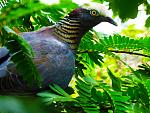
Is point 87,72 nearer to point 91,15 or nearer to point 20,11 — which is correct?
point 91,15

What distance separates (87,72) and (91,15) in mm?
313

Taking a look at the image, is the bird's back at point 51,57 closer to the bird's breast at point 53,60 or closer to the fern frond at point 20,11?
the bird's breast at point 53,60

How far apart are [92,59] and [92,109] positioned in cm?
51

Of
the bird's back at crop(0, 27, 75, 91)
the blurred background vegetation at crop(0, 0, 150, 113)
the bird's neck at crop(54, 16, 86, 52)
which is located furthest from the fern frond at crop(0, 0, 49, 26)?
the bird's neck at crop(54, 16, 86, 52)

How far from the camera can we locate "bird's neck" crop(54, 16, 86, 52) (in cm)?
130

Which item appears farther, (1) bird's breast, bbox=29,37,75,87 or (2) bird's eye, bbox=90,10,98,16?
(2) bird's eye, bbox=90,10,98,16

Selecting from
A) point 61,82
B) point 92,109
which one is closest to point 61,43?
point 61,82

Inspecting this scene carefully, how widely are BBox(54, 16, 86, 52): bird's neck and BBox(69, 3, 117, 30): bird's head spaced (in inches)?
0.7

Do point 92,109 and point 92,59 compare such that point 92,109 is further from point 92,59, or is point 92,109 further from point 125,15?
point 125,15

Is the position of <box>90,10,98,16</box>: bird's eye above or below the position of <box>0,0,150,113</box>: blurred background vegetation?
above

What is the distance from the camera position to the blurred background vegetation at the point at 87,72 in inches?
11.5

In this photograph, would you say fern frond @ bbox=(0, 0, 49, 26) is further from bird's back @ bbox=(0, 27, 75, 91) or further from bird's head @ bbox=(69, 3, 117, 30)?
bird's head @ bbox=(69, 3, 117, 30)

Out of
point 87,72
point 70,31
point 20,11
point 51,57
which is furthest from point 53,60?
point 20,11

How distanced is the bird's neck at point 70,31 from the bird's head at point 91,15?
0.02 m
